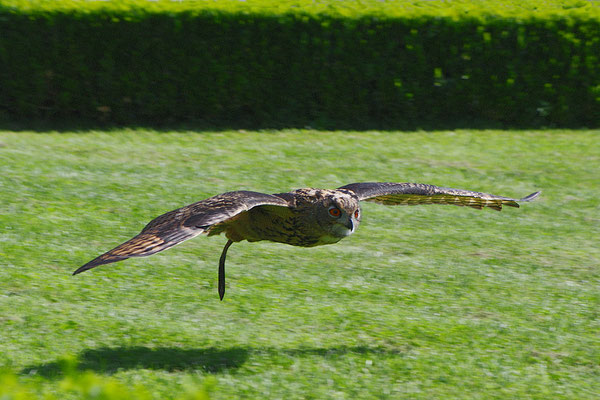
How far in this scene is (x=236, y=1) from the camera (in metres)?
15.7

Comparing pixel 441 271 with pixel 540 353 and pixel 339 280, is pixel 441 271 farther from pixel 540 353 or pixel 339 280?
pixel 540 353

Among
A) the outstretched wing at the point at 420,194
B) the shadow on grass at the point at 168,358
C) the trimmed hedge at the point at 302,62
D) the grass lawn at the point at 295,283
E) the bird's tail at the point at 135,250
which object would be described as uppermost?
the trimmed hedge at the point at 302,62

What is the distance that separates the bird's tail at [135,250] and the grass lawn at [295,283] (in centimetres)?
69

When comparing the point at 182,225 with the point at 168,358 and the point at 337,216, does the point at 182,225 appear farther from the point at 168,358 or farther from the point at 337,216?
the point at 168,358

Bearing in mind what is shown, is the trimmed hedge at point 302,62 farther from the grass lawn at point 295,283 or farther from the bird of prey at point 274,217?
the bird of prey at point 274,217

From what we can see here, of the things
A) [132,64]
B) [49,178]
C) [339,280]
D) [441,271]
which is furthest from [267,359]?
[132,64]

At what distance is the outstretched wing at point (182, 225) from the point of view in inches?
192

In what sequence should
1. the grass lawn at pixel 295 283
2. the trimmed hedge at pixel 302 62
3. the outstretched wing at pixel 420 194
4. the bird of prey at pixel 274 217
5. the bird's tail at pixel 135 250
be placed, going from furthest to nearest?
1. the trimmed hedge at pixel 302 62
2. the outstretched wing at pixel 420 194
3. the grass lawn at pixel 295 283
4. the bird of prey at pixel 274 217
5. the bird's tail at pixel 135 250

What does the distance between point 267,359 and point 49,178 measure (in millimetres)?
6563

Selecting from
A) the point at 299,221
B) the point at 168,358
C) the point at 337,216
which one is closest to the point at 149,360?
the point at 168,358

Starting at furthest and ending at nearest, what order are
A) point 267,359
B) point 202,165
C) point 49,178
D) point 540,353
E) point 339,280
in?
point 202,165, point 49,178, point 339,280, point 540,353, point 267,359

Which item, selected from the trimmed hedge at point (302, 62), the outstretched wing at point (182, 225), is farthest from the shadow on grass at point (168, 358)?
the trimmed hedge at point (302, 62)

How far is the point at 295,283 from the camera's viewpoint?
8773 millimetres

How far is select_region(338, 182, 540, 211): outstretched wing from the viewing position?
663cm
